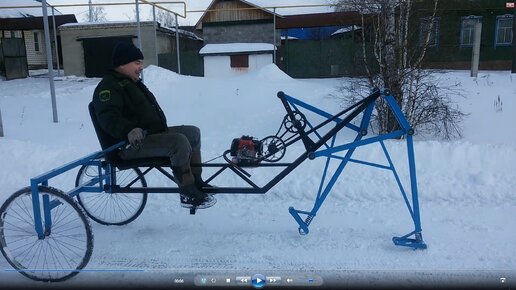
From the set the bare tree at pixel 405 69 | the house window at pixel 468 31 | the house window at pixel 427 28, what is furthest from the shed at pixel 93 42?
the house window at pixel 427 28

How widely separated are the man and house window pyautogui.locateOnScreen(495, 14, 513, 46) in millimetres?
24673

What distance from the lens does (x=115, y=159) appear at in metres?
3.82

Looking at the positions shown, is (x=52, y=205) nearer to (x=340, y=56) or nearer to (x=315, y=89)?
(x=315, y=89)

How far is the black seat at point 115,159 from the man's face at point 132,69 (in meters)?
0.38

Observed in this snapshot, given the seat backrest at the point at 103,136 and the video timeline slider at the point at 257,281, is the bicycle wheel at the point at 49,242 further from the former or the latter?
the video timeline slider at the point at 257,281

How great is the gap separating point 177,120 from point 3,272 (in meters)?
5.58

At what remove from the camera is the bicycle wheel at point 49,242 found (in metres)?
3.34

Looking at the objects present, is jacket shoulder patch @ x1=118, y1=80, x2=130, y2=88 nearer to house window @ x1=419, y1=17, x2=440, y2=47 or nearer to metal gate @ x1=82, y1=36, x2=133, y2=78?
house window @ x1=419, y1=17, x2=440, y2=47

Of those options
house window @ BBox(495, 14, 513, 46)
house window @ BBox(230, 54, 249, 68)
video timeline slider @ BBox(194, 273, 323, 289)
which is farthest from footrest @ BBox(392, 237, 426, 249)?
Answer: house window @ BBox(495, 14, 513, 46)

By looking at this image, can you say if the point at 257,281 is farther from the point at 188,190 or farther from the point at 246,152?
the point at 246,152

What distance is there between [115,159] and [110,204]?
118 centimetres

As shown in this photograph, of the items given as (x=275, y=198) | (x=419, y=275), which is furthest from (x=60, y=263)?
(x=419, y=275)

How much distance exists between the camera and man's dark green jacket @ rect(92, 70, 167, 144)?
3564mm

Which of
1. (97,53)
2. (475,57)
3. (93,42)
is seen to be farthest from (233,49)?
(475,57)
